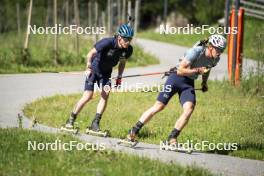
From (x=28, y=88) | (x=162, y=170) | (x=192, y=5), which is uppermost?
(x=192, y=5)

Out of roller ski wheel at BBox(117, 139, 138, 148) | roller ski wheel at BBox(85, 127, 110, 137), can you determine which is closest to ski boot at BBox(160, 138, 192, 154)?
roller ski wheel at BBox(117, 139, 138, 148)

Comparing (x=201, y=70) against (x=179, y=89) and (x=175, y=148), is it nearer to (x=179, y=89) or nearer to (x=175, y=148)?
(x=179, y=89)

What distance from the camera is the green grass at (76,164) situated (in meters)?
8.07

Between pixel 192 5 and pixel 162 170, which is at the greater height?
pixel 192 5

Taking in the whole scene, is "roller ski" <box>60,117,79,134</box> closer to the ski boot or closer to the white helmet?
the ski boot

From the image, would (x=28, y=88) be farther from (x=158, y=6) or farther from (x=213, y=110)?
(x=158, y=6)

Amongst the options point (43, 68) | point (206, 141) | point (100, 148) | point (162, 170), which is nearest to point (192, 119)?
point (206, 141)

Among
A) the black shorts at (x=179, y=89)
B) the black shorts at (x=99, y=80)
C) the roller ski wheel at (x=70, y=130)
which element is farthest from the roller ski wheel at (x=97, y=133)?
the black shorts at (x=179, y=89)

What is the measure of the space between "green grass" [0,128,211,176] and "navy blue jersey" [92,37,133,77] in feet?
7.95

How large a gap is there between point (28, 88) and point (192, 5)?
4269cm

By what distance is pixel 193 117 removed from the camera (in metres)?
13.9

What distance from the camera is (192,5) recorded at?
58.8m

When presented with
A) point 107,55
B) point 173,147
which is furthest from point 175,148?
point 107,55

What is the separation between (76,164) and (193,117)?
584 cm
